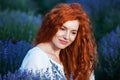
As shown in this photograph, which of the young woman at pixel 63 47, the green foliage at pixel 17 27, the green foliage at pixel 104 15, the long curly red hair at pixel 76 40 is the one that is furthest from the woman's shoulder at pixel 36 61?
the green foliage at pixel 104 15

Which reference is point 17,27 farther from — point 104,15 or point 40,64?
point 40,64

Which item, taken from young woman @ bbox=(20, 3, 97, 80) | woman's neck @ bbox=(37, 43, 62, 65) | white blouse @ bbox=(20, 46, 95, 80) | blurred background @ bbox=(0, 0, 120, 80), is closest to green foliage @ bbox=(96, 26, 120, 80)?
blurred background @ bbox=(0, 0, 120, 80)

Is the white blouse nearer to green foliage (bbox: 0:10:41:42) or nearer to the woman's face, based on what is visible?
the woman's face

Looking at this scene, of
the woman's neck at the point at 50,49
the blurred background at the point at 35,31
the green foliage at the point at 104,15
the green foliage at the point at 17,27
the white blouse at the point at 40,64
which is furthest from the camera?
the green foliage at the point at 104,15

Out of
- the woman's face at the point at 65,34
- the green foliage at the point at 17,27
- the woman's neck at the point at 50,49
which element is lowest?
the green foliage at the point at 17,27

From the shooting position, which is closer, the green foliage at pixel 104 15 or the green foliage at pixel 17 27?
the green foliage at pixel 17 27

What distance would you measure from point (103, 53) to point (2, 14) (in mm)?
2732

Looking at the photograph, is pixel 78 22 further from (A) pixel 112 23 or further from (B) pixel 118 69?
(A) pixel 112 23

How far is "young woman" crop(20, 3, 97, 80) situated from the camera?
3.90 m

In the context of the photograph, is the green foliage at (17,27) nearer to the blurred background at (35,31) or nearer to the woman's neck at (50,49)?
the blurred background at (35,31)

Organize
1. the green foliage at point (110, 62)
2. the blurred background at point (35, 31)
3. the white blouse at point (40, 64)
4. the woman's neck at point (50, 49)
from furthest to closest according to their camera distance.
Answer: the green foliage at point (110, 62) → the blurred background at point (35, 31) → the woman's neck at point (50, 49) → the white blouse at point (40, 64)

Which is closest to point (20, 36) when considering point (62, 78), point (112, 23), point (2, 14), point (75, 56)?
point (2, 14)

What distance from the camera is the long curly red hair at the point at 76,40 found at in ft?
13.1

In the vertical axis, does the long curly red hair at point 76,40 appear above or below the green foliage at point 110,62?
above
